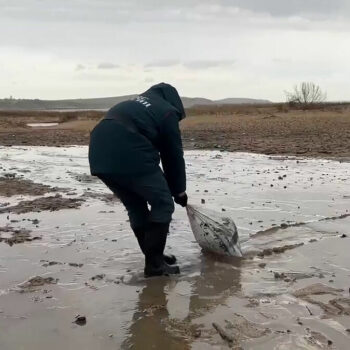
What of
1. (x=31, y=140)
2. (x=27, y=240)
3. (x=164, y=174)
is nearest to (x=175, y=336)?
(x=164, y=174)

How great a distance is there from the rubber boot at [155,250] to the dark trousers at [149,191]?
96mm

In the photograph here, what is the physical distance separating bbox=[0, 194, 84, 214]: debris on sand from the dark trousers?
11.6 feet

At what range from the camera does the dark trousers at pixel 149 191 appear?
470cm

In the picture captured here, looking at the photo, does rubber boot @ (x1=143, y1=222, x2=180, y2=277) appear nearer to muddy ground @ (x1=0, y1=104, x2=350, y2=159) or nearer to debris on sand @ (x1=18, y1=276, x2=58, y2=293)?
debris on sand @ (x1=18, y1=276, x2=58, y2=293)

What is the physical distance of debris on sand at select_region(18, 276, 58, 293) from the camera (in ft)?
15.4

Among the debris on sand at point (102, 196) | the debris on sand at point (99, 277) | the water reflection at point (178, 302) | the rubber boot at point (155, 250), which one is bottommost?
the debris on sand at point (102, 196)

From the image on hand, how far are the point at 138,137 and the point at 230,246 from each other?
64.4 inches

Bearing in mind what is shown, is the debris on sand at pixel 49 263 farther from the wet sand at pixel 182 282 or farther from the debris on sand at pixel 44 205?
the debris on sand at pixel 44 205

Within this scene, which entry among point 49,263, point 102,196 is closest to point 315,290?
point 49,263

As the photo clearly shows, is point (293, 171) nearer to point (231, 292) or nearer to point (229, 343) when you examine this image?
point (231, 292)

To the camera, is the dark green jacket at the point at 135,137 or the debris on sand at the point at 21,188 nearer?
the dark green jacket at the point at 135,137

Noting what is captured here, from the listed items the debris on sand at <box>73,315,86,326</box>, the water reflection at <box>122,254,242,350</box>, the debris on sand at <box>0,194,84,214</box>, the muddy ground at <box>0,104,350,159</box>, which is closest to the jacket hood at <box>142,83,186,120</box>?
the water reflection at <box>122,254,242,350</box>

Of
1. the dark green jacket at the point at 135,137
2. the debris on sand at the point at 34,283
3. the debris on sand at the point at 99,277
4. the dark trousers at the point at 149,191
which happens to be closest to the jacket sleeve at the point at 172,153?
the dark green jacket at the point at 135,137

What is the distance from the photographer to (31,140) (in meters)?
26.7
